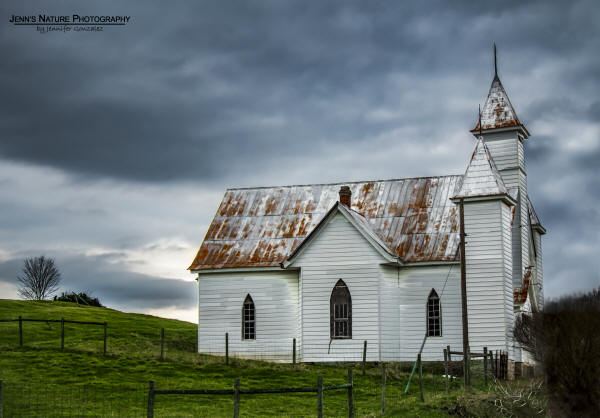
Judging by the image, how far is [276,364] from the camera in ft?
126

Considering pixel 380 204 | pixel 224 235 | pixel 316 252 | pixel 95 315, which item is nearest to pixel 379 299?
pixel 316 252

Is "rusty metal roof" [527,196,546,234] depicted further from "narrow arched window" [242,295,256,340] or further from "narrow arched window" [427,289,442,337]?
"narrow arched window" [242,295,256,340]

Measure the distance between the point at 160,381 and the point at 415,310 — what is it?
12.6m

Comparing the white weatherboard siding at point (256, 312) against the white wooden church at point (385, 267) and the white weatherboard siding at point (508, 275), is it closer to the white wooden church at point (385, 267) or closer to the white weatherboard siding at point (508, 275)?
the white wooden church at point (385, 267)

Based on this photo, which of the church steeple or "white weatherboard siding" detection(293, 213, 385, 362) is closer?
"white weatherboard siding" detection(293, 213, 385, 362)

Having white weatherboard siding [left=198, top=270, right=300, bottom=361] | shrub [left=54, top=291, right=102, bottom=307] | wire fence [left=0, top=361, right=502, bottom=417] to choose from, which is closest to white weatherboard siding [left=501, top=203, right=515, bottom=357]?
wire fence [left=0, top=361, right=502, bottom=417]

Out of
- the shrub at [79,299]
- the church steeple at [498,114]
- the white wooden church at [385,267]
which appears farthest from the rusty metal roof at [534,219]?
the shrub at [79,299]

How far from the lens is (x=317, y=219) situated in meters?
42.7

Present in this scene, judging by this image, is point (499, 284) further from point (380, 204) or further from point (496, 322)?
point (380, 204)

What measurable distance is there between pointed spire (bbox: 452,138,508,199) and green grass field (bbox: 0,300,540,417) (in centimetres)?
810

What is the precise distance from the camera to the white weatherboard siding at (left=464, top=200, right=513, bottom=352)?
36469 mm

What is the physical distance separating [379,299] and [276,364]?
571 centimetres

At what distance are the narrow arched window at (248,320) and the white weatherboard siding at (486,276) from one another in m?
10.6

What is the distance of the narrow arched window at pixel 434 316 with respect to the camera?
38.0 m
